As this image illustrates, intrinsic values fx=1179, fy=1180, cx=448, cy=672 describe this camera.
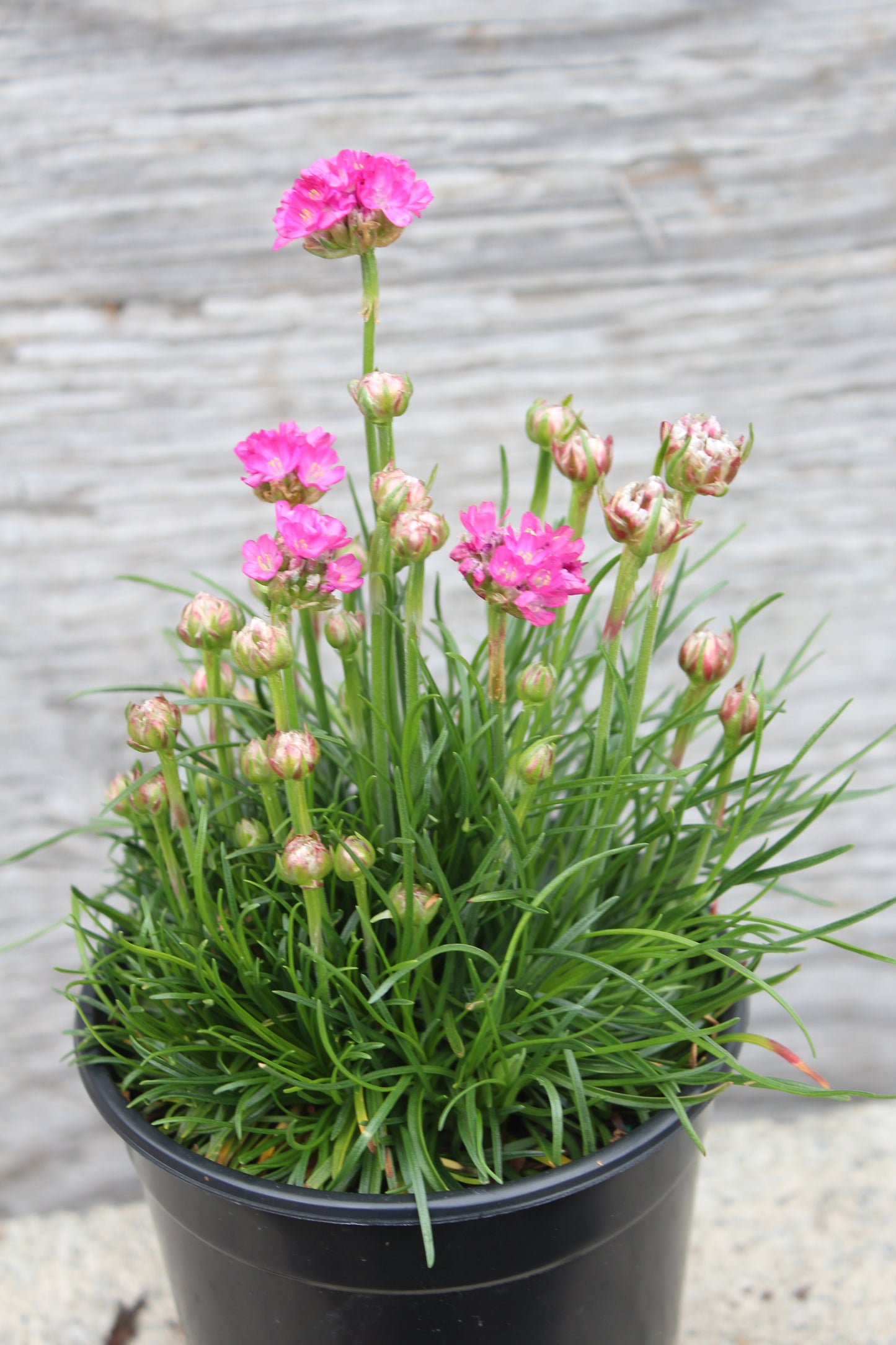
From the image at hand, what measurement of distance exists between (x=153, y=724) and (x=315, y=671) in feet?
0.34

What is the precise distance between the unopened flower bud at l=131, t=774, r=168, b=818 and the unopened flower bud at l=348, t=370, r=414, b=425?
0.54 feet

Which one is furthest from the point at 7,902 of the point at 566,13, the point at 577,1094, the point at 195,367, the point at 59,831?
the point at 566,13

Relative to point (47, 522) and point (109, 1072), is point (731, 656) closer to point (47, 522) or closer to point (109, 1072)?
point (109, 1072)

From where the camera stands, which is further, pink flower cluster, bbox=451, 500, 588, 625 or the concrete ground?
the concrete ground

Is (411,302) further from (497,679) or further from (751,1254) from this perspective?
(751,1254)

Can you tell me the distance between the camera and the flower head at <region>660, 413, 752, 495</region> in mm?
377

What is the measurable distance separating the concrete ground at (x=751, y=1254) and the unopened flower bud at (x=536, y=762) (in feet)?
1.73

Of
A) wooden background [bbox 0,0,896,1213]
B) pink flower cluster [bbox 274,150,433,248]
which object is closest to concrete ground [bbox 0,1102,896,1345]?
wooden background [bbox 0,0,896,1213]

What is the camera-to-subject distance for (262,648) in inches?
14.3

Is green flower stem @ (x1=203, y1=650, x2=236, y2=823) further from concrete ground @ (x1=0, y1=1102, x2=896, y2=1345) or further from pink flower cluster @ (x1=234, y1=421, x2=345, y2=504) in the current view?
concrete ground @ (x1=0, y1=1102, x2=896, y2=1345)

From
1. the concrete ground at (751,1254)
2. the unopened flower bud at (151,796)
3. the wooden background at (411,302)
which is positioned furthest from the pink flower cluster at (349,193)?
the concrete ground at (751,1254)

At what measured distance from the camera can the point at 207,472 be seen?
92 cm

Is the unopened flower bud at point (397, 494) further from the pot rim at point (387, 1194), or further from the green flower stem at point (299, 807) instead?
the pot rim at point (387, 1194)

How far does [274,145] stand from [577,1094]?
728 millimetres
